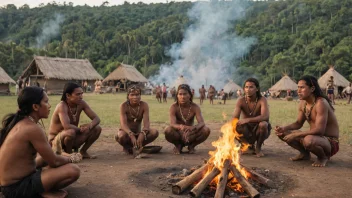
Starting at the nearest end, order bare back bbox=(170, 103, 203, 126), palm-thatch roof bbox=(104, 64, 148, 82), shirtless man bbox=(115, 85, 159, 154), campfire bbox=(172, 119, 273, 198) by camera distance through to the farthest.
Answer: campfire bbox=(172, 119, 273, 198)
shirtless man bbox=(115, 85, 159, 154)
bare back bbox=(170, 103, 203, 126)
palm-thatch roof bbox=(104, 64, 148, 82)

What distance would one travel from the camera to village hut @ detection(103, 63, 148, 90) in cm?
4400

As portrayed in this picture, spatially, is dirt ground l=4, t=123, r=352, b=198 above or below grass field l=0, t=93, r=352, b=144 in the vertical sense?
below

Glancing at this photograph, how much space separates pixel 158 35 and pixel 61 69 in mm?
43747

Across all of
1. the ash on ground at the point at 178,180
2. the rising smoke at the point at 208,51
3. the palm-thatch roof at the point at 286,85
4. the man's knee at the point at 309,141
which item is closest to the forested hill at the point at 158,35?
the rising smoke at the point at 208,51

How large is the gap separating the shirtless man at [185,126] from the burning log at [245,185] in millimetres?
2170

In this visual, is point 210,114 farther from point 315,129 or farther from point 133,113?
point 315,129

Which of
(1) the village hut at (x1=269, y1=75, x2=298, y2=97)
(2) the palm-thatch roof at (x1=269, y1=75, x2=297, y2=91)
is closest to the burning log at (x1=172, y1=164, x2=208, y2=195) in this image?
(1) the village hut at (x1=269, y1=75, x2=298, y2=97)

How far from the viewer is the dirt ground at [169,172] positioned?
4230mm

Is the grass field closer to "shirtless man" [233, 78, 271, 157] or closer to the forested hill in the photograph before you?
"shirtless man" [233, 78, 271, 157]

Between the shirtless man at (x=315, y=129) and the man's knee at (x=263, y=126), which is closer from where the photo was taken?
the shirtless man at (x=315, y=129)

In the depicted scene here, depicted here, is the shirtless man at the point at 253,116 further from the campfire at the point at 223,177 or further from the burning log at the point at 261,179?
the burning log at the point at 261,179

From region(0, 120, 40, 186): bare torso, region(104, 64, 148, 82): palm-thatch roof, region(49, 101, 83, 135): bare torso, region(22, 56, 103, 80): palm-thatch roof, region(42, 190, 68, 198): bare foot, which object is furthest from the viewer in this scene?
region(104, 64, 148, 82): palm-thatch roof

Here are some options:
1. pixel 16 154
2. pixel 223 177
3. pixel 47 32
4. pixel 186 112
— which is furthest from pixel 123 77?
pixel 47 32

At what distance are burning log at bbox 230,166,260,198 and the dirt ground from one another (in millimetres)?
272
